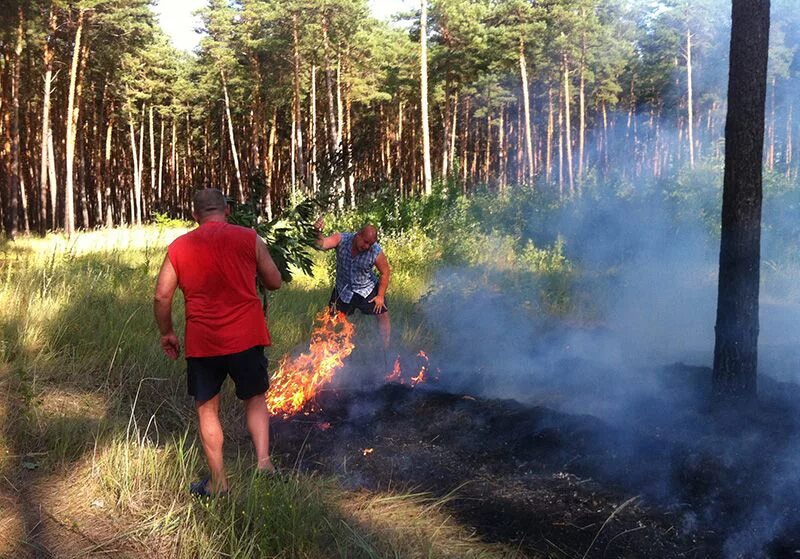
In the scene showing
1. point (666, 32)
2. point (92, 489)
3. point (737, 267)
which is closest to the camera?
point (92, 489)

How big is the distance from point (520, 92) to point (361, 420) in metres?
35.5

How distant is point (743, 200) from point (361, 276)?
3.57m

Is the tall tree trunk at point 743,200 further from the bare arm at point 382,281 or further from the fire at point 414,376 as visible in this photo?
the bare arm at point 382,281

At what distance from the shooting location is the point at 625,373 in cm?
604

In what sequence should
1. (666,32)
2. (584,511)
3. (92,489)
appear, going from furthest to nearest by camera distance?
1. (666,32)
2. (584,511)
3. (92,489)

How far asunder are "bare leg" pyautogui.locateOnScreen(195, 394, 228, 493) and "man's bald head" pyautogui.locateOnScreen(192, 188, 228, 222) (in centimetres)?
103

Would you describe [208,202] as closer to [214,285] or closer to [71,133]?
[214,285]

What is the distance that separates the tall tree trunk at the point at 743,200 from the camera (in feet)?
13.9

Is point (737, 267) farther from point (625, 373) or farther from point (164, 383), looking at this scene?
point (164, 383)

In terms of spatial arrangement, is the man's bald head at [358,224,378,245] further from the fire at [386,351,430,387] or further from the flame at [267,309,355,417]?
the fire at [386,351,430,387]

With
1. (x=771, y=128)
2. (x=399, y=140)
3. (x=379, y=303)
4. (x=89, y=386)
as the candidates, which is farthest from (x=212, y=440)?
(x=771, y=128)

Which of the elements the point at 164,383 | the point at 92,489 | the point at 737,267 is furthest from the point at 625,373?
the point at 92,489

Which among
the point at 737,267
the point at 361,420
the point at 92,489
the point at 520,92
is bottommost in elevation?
the point at 361,420

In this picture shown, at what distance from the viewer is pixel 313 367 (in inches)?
222
